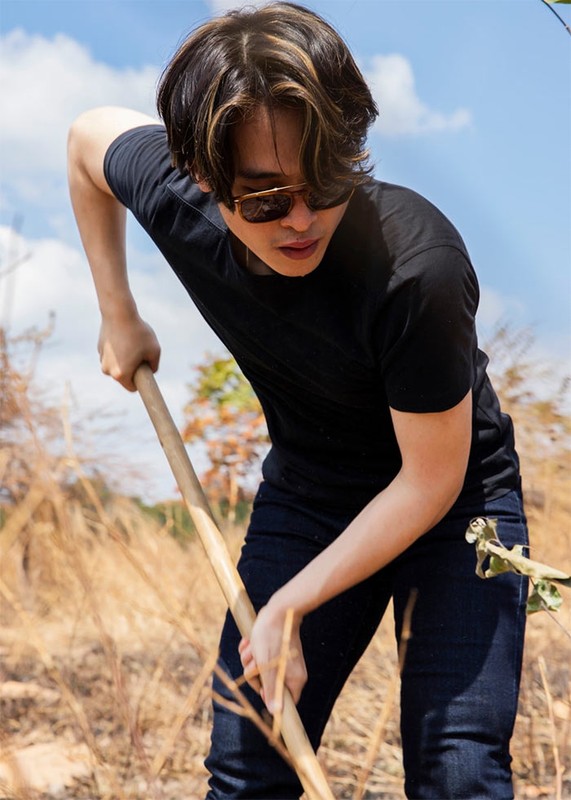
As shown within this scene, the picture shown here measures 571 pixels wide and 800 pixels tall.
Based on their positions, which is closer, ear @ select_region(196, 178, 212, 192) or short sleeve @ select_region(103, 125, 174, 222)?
ear @ select_region(196, 178, 212, 192)

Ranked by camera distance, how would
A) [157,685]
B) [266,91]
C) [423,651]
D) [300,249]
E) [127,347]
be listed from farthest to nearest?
1. [157,685]
2. [127,347]
3. [423,651]
4. [300,249]
5. [266,91]

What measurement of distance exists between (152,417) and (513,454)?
2.47ft

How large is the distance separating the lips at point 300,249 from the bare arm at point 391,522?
0.29 m

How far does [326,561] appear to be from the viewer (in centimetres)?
157

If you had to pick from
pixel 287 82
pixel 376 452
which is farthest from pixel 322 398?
pixel 287 82

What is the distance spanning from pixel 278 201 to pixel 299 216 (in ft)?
0.14

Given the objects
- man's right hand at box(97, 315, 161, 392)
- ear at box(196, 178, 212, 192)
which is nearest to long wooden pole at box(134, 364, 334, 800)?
man's right hand at box(97, 315, 161, 392)

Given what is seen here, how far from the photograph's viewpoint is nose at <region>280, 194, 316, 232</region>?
1461mm

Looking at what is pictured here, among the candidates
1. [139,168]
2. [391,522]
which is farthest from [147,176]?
[391,522]

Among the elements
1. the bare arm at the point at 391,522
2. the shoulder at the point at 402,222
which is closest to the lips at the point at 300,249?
the shoulder at the point at 402,222

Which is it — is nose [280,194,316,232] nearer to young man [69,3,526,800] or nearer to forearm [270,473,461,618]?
young man [69,3,526,800]

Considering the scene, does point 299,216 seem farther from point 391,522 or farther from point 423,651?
point 423,651

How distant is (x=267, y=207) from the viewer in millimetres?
1461

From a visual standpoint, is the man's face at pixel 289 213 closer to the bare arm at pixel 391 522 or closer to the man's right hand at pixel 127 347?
the bare arm at pixel 391 522
